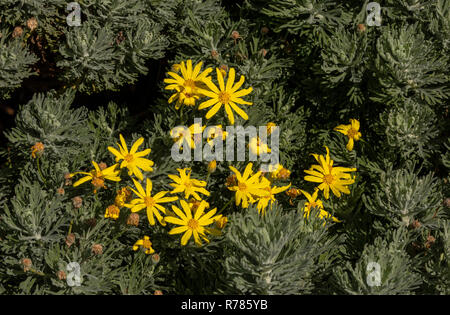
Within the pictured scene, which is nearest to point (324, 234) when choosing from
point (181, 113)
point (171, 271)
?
point (171, 271)

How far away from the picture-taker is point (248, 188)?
2527 mm

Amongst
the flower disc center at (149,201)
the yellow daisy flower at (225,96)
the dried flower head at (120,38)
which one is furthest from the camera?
the dried flower head at (120,38)

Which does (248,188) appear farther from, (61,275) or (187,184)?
(61,275)

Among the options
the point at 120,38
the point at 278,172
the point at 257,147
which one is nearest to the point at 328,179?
the point at 278,172

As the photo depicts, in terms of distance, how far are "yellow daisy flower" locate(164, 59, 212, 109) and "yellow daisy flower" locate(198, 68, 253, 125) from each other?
0.07 metres

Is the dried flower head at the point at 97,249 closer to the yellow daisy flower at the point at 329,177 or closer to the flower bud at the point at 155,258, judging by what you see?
the flower bud at the point at 155,258

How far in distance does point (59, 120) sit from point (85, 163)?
0.28m

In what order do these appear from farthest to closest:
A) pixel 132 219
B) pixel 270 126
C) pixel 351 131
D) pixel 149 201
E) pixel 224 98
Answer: pixel 351 131
pixel 270 126
pixel 224 98
pixel 149 201
pixel 132 219

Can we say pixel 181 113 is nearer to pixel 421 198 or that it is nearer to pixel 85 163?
pixel 85 163

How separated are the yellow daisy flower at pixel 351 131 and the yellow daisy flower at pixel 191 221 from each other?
0.87 metres

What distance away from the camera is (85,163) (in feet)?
9.29

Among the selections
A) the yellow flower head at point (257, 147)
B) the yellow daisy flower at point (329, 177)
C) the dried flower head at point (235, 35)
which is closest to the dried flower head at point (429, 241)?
the yellow daisy flower at point (329, 177)

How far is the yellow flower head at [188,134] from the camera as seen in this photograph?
8.70 ft

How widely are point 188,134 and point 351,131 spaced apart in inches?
34.7
